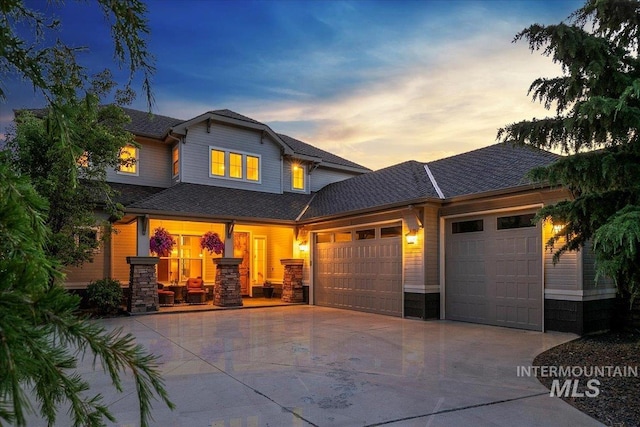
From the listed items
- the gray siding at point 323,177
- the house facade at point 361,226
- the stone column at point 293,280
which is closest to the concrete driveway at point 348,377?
the house facade at point 361,226

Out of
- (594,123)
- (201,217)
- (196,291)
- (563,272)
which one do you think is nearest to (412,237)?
(563,272)

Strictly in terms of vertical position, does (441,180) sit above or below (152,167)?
below

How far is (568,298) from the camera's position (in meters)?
8.59

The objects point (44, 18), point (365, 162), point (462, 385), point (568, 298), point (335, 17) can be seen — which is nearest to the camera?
point (44, 18)

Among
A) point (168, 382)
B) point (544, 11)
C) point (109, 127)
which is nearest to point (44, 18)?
point (168, 382)

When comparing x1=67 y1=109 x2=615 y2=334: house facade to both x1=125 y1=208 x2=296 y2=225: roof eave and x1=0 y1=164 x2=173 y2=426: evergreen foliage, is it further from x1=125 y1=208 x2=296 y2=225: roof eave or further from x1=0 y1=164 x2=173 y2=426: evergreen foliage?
x1=0 y1=164 x2=173 y2=426: evergreen foliage

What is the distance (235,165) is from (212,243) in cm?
322

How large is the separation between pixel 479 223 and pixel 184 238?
10.3 m

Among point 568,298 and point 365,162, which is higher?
point 365,162

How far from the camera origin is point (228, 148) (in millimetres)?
15914

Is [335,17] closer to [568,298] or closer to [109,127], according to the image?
[109,127]

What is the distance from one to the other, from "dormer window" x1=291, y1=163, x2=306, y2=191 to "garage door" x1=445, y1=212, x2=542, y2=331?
786 centimetres

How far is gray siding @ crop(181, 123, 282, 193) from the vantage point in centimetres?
1506

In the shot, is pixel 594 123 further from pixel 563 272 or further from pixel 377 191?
pixel 377 191
